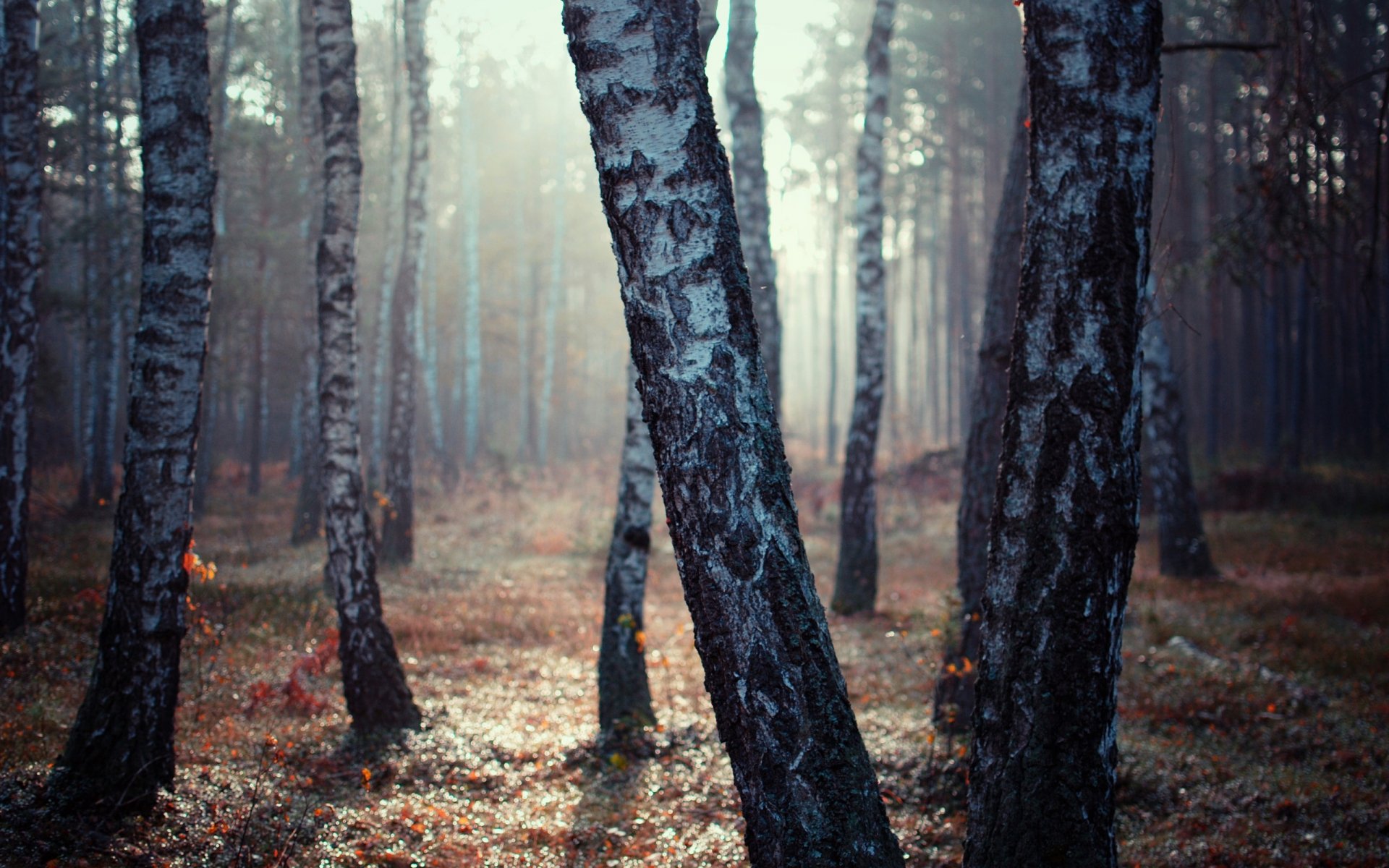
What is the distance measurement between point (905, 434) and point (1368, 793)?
37.2 metres

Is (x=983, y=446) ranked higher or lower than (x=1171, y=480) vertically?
higher

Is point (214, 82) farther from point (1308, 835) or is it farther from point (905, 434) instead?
point (905, 434)

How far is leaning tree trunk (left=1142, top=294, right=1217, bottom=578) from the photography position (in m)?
11.8

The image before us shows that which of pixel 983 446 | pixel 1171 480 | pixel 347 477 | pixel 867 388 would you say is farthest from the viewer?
pixel 1171 480

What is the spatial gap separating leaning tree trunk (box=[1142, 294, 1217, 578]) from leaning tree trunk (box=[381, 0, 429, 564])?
1087 cm

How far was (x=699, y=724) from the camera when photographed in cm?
645

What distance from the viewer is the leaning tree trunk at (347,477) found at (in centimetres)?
598

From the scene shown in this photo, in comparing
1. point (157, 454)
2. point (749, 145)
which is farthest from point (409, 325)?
point (157, 454)

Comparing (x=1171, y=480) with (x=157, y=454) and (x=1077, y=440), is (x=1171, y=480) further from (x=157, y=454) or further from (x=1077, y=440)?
(x=157, y=454)

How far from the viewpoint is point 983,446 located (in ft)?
19.3

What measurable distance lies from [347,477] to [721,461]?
4398 mm

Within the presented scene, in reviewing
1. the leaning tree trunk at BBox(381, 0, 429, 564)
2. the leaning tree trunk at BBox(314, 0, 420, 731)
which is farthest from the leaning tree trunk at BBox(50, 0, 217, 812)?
the leaning tree trunk at BBox(381, 0, 429, 564)

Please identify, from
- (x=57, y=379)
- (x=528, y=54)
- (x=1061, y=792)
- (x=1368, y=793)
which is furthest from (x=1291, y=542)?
(x=528, y=54)

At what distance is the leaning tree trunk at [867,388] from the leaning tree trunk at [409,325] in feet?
21.8
